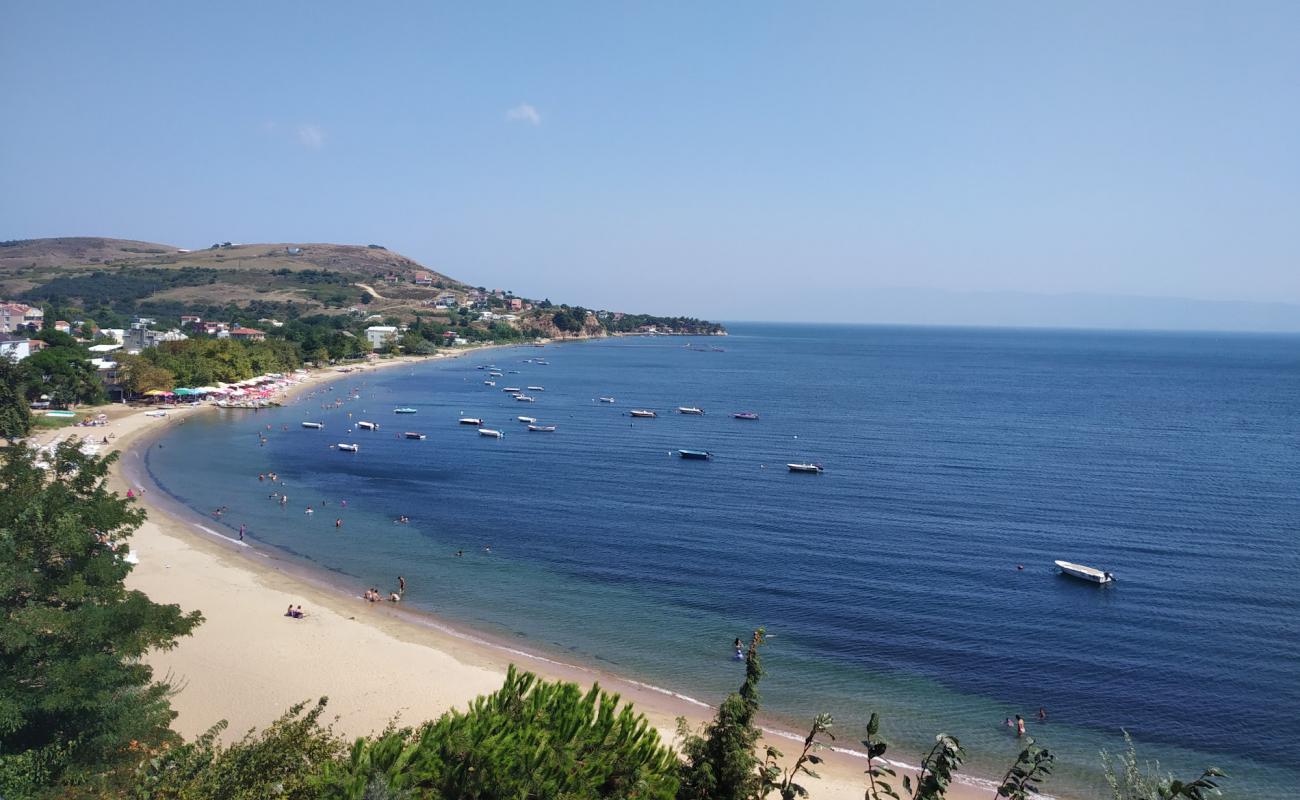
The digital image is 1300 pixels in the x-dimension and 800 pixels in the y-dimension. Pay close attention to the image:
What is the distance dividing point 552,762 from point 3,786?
982 centimetres

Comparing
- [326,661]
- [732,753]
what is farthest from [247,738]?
[326,661]

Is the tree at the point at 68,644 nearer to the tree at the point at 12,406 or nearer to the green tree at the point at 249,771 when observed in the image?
the green tree at the point at 249,771

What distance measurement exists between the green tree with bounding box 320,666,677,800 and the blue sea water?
1261 cm

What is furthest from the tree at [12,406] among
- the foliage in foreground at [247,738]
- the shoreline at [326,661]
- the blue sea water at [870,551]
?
the foliage in foreground at [247,738]

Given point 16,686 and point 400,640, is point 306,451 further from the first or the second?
point 16,686

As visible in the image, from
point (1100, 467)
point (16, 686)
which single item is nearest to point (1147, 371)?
point (1100, 467)

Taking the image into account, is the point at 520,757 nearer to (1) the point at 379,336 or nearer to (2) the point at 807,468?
(2) the point at 807,468

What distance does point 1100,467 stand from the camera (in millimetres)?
71062

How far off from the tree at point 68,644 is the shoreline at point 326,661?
22.0 feet

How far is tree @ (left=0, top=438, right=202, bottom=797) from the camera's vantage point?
1727 cm

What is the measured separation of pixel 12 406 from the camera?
6284cm

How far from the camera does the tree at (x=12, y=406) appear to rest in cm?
6028

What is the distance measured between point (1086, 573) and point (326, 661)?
3677 centimetres

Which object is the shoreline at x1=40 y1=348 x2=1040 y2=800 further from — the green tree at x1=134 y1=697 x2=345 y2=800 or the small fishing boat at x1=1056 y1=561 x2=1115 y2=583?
the small fishing boat at x1=1056 y1=561 x2=1115 y2=583
